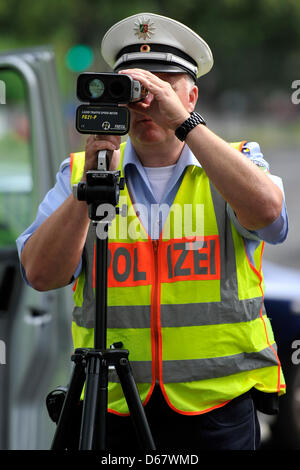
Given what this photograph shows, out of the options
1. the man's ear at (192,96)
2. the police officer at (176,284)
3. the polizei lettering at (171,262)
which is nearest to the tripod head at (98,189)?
the police officer at (176,284)

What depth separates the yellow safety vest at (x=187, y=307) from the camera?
2527 millimetres

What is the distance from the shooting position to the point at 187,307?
8.34 feet

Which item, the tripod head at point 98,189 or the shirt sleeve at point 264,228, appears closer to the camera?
the tripod head at point 98,189

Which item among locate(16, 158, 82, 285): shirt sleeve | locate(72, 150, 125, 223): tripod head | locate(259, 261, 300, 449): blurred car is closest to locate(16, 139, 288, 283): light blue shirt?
locate(16, 158, 82, 285): shirt sleeve

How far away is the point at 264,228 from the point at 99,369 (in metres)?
0.63

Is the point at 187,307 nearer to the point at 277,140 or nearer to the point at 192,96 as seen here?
the point at 192,96

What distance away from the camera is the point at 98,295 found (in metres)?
2.23

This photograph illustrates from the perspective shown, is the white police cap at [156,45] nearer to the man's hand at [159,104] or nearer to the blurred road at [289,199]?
the man's hand at [159,104]

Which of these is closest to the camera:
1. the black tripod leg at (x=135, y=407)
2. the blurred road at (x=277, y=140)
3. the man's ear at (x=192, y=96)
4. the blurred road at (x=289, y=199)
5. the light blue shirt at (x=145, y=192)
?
the black tripod leg at (x=135, y=407)

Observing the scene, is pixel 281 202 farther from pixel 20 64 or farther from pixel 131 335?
pixel 20 64

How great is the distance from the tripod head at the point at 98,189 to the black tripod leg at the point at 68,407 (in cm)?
42

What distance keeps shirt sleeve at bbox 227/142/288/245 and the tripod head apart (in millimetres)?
467
